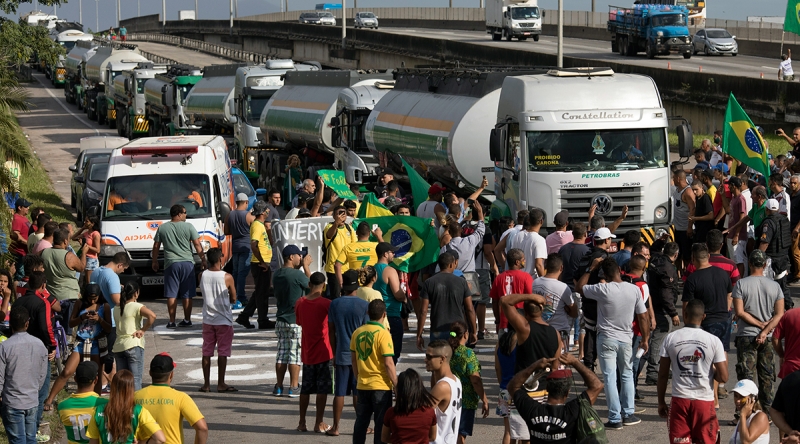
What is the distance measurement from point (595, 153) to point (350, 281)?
27.5 feet

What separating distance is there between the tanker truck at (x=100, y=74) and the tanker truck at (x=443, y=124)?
33.7 metres

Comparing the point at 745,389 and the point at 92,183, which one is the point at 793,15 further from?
the point at 745,389

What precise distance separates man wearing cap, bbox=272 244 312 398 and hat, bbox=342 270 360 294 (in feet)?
5.25

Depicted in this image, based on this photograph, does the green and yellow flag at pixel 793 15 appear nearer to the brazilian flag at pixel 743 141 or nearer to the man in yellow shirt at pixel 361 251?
the brazilian flag at pixel 743 141

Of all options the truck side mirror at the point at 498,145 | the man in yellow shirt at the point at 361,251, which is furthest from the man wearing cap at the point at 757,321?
the truck side mirror at the point at 498,145

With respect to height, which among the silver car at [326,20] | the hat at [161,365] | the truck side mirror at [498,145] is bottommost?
the hat at [161,365]

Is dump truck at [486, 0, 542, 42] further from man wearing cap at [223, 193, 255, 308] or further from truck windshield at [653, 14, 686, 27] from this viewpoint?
man wearing cap at [223, 193, 255, 308]

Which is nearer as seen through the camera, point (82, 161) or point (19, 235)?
point (19, 235)

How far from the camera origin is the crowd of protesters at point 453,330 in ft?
26.0

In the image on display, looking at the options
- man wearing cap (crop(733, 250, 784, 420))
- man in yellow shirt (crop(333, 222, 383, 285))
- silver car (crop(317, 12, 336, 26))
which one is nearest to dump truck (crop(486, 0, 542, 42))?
silver car (crop(317, 12, 336, 26))

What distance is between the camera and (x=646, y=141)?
18.2 metres

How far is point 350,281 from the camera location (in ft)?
34.6

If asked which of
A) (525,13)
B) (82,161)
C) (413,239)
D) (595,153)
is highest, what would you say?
(525,13)

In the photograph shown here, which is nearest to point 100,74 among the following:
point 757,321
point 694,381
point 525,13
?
point 525,13
